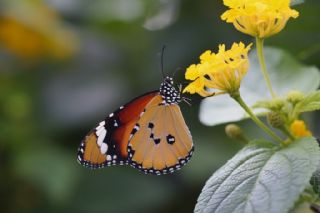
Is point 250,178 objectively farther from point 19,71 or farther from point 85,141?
point 19,71

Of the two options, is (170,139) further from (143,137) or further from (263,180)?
(263,180)

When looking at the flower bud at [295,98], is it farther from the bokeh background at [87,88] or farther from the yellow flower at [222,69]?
the bokeh background at [87,88]

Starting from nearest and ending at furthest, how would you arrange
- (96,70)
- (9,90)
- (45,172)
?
(45,172), (9,90), (96,70)

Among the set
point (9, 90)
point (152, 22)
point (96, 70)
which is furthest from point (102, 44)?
point (9, 90)

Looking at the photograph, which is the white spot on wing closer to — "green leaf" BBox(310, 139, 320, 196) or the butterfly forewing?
A: the butterfly forewing

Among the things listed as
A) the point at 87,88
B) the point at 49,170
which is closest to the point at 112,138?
the point at 49,170

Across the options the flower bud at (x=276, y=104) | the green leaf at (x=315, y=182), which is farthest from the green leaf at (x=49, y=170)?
the green leaf at (x=315, y=182)

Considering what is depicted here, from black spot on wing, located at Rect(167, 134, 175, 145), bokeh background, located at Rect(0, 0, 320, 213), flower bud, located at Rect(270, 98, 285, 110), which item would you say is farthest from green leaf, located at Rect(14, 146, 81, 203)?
flower bud, located at Rect(270, 98, 285, 110)
